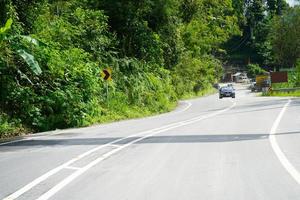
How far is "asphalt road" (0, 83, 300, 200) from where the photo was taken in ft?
A: 26.4

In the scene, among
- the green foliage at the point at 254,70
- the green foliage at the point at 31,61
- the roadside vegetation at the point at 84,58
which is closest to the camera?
the green foliage at the point at 31,61

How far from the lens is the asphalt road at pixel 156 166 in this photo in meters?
8.05

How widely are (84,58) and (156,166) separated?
18.1 meters

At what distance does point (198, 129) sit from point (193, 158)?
7517 mm

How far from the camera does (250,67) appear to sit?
12950 centimetres

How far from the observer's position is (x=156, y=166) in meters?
10.5

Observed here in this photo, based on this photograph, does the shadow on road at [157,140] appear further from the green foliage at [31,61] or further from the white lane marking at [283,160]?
the green foliage at [31,61]

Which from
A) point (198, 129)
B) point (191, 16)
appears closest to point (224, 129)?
point (198, 129)

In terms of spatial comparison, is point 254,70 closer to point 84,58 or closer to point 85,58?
point 85,58

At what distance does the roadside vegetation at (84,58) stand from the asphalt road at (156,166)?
5.03 m

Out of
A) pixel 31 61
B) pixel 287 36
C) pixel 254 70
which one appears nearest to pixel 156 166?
pixel 31 61

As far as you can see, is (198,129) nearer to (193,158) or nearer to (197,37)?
(193,158)

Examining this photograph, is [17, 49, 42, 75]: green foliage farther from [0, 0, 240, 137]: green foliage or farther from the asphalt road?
the asphalt road

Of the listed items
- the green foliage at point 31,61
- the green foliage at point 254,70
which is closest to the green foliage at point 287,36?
the green foliage at point 254,70
